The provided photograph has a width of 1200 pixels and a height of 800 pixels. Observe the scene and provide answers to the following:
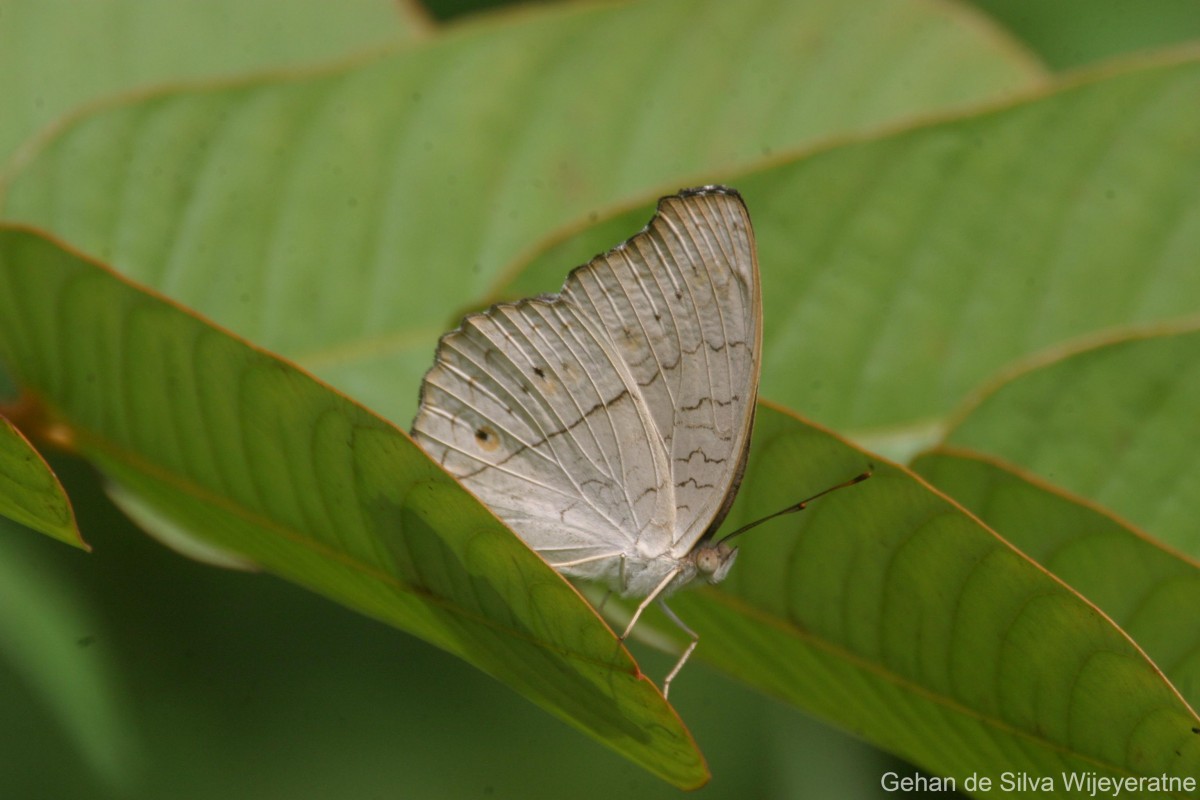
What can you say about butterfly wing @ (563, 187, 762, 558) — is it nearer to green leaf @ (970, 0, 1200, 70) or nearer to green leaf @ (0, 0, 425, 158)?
green leaf @ (0, 0, 425, 158)

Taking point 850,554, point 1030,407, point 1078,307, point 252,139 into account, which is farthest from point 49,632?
point 1078,307

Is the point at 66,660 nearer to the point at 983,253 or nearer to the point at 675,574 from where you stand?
the point at 675,574

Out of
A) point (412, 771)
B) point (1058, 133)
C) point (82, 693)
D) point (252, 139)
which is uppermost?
point (1058, 133)

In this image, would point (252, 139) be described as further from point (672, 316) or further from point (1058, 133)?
point (1058, 133)

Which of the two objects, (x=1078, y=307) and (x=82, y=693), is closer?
(x=82, y=693)

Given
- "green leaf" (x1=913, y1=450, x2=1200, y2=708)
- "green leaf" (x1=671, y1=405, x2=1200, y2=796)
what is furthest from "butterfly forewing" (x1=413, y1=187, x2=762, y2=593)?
"green leaf" (x1=913, y1=450, x2=1200, y2=708)

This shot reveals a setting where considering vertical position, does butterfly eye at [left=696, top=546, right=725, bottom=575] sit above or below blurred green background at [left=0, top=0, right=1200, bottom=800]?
above

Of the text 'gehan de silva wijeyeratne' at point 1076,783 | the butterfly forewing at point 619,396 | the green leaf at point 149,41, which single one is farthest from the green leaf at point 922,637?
the green leaf at point 149,41
